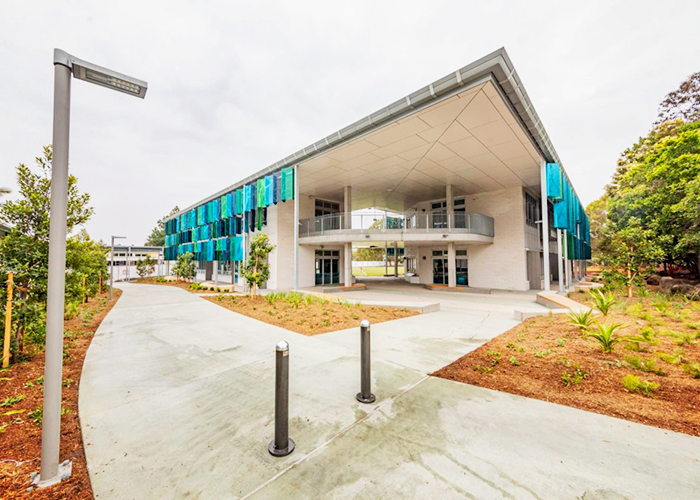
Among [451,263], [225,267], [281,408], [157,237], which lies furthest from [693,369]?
[157,237]

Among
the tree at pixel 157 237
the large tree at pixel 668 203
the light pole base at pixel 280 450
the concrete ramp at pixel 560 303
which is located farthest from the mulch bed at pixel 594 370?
the tree at pixel 157 237

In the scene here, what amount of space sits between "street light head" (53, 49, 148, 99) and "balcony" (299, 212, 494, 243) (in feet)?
48.5

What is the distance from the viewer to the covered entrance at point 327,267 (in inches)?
859

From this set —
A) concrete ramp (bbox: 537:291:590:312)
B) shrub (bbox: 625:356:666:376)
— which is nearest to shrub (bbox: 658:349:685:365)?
shrub (bbox: 625:356:666:376)

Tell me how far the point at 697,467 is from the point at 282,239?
19.2 meters

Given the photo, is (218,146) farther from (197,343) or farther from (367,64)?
(197,343)

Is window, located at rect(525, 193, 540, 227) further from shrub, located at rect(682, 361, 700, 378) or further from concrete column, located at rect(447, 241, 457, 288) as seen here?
shrub, located at rect(682, 361, 700, 378)

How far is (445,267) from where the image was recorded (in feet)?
73.6

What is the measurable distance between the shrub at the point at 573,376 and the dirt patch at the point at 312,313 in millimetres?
5027

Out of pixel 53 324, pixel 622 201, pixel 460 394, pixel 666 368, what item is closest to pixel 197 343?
pixel 53 324

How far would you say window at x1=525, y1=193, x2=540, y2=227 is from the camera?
19.6 metres

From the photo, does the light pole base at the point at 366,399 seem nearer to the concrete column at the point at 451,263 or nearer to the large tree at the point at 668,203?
the large tree at the point at 668,203

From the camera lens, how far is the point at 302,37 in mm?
9805

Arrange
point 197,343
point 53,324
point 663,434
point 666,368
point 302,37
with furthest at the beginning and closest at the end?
1. point 302,37
2. point 197,343
3. point 666,368
4. point 663,434
5. point 53,324
